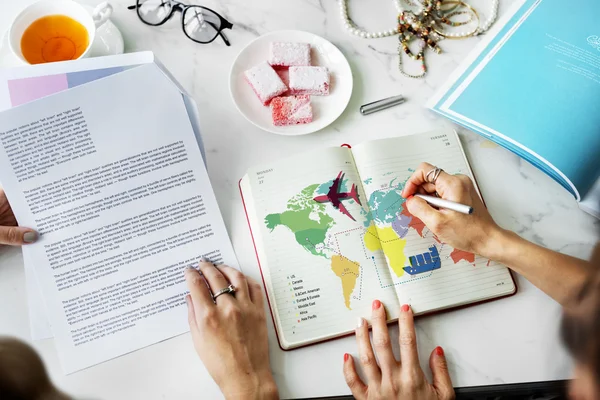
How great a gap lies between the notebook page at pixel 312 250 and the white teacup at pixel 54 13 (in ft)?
1.18

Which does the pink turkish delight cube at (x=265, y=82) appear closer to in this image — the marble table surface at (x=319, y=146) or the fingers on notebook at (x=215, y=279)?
the marble table surface at (x=319, y=146)

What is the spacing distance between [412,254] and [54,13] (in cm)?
71

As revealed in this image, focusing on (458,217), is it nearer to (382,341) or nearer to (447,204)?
(447,204)

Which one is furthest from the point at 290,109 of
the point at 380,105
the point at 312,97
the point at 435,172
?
the point at 435,172

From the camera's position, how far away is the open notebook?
81 cm

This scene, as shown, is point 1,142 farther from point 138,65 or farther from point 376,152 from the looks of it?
point 376,152

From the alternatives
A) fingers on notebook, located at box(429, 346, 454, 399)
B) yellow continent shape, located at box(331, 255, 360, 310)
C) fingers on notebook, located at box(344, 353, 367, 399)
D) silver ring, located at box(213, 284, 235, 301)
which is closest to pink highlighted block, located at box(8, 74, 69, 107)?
silver ring, located at box(213, 284, 235, 301)

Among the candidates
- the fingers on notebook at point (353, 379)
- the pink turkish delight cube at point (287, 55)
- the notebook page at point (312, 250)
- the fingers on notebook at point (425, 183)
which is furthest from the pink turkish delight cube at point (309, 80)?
the fingers on notebook at point (353, 379)

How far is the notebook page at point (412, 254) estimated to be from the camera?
813 mm

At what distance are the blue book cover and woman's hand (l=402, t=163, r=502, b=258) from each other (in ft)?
0.48

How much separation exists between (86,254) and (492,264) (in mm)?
652

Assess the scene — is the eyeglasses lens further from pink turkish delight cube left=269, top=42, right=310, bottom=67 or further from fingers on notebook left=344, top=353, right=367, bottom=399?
fingers on notebook left=344, top=353, right=367, bottom=399

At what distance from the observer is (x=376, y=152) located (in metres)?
0.87

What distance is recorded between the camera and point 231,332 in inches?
30.3
